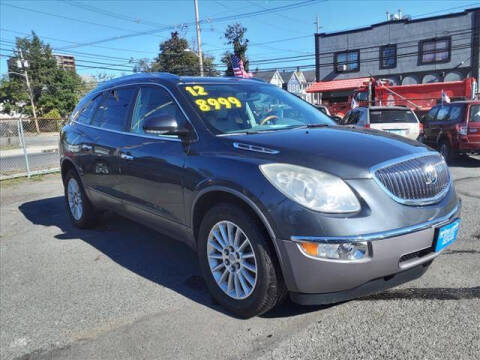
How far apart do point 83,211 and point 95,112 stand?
133 cm

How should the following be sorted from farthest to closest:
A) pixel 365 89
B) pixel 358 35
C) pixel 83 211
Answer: pixel 358 35 < pixel 365 89 < pixel 83 211

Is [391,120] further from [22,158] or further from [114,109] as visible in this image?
[22,158]

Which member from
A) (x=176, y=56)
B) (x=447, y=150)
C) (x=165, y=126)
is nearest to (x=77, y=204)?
(x=165, y=126)

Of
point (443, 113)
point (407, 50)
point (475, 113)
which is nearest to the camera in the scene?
point (475, 113)

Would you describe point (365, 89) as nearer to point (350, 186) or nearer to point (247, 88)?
point (247, 88)

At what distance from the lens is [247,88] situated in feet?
13.8

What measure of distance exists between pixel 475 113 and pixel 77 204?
9.18 m

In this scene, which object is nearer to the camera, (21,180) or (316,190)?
(316,190)

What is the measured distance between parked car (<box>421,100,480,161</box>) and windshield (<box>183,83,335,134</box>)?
714 cm

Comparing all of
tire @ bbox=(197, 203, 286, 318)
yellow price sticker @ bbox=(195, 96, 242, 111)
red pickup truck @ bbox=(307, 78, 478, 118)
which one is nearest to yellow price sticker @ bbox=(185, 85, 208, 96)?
yellow price sticker @ bbox=(195, 96, 242, 111)

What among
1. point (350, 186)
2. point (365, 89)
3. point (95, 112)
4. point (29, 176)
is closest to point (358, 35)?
point (365, 89)

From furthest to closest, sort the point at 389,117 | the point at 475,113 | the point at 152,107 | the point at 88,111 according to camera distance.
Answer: the point at 389,117 < the point at 475,113 < the point at 88,111 < the point at 152,107

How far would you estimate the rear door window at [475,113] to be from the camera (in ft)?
32.5

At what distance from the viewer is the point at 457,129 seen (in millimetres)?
10117
